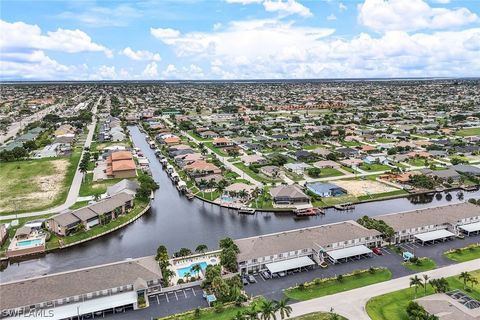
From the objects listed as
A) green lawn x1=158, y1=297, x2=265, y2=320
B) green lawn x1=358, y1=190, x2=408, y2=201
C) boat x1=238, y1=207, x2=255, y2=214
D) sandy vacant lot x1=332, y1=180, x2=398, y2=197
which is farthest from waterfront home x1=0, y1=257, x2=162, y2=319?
sandy vacant lot x1=332, y1=180, x2=398, y2=197

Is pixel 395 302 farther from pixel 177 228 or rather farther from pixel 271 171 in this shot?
pixel 271 171

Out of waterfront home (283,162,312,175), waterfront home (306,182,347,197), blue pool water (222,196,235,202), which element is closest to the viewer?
blue pool water (222,196,235,202)

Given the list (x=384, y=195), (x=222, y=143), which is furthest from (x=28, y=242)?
(x=222, y=143)

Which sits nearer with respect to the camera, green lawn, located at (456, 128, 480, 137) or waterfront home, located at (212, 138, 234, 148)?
waterfront home, located at (212, 138, 234, 148)

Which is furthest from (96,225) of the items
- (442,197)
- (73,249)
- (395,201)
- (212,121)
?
(212,121)

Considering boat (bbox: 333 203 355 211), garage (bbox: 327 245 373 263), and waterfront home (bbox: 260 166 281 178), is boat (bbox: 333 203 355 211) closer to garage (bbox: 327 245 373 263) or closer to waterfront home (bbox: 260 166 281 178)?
waterfront home (bbox: 260 166 281 178)

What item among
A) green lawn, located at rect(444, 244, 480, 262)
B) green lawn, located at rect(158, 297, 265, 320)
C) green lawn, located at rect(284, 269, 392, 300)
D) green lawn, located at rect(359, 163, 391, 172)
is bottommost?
green lawn, located at rect(158, 297, 265, 320)
